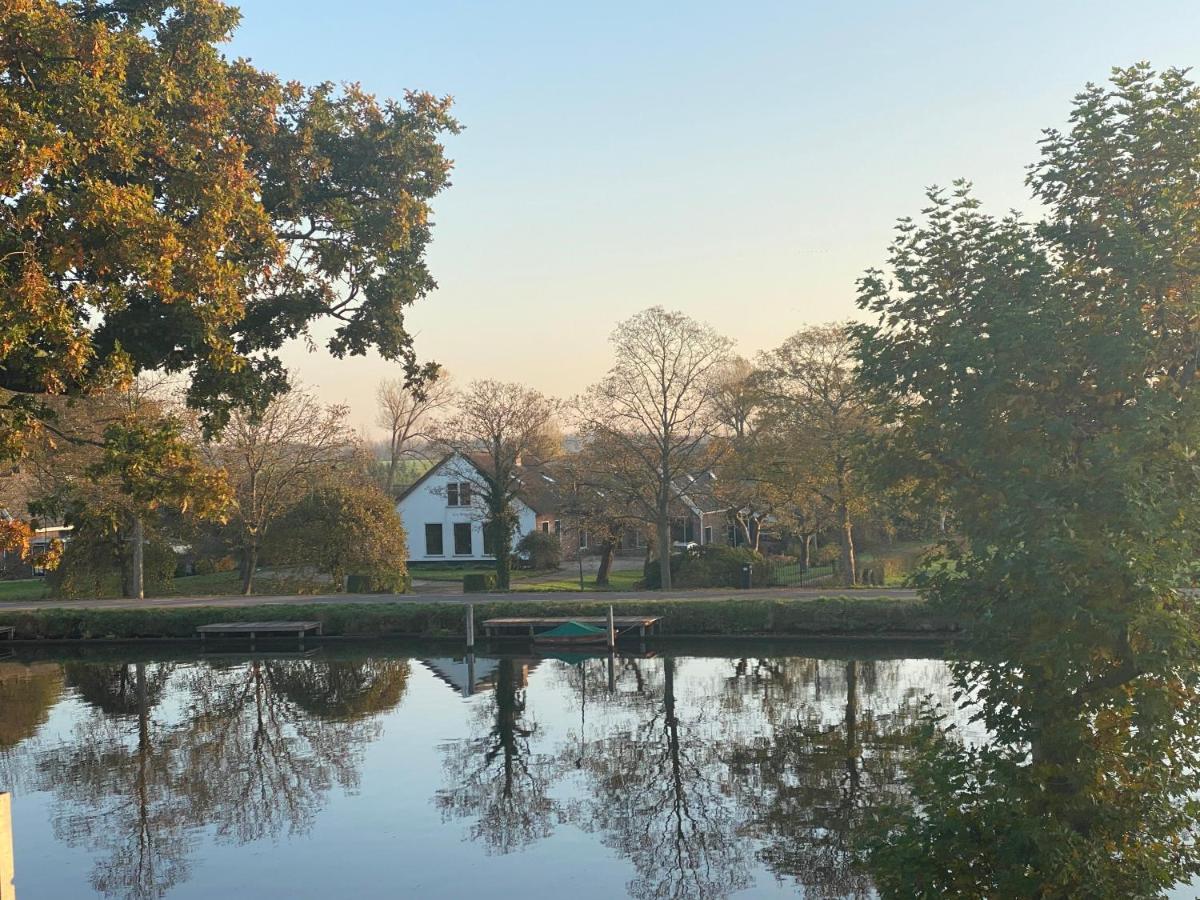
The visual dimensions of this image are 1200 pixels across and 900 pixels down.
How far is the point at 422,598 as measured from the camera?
39.9 m

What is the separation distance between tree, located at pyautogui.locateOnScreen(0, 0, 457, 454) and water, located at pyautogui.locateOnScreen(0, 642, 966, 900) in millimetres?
6444

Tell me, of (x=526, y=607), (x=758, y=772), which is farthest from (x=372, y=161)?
(x=526, y=607)

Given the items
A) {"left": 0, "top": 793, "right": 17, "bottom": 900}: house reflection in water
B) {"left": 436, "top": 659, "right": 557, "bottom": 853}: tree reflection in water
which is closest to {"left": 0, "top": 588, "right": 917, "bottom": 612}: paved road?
{"left": 436, "top": 659, "right": 557, "bottom": 853}: tree reflection in water

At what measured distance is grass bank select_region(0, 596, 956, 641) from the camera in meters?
31.8

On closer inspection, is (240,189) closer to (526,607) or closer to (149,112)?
(149,112)

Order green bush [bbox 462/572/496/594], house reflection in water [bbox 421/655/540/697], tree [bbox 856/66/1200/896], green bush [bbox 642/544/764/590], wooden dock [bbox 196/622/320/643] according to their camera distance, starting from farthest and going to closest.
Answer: green bush [bbox 462/572/496/594], green bush [bbox 642/544/764/590], wooden dock [bbox 196/622/320/643], house reflection in water [bbox 421/655/540/697], tree [bbox 856/66/1200/896]

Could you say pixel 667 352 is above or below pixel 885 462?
above

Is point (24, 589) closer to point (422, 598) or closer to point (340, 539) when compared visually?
point (340, 539)

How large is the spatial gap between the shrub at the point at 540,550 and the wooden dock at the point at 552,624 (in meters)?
19.7

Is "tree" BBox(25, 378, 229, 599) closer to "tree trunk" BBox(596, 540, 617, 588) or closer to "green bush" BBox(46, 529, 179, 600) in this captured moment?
"green bush" BBox(46, 529, 179, 600)

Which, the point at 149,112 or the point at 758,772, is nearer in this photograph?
the point at 149,112

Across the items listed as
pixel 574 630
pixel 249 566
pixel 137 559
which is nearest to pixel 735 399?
pixel 574 630

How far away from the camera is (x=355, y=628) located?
35375mm

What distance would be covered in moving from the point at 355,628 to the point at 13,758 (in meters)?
14.4
